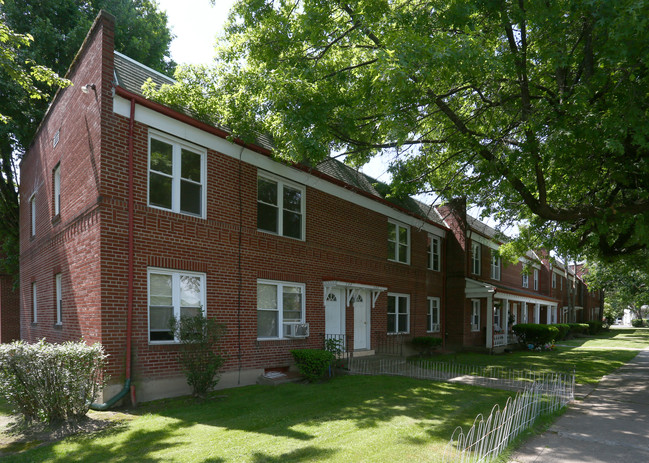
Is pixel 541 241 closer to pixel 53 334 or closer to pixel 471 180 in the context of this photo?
pixel 471 180

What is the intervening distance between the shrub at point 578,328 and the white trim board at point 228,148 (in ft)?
97.9

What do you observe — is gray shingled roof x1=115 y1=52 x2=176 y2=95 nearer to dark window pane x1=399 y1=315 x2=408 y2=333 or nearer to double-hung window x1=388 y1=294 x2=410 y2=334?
double-hung window x1=388 y1=294 x2=410 y2=334

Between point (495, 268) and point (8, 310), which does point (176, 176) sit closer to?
point (8, 310)

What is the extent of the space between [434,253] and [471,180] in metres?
10.8

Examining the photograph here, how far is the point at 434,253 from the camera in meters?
22.8

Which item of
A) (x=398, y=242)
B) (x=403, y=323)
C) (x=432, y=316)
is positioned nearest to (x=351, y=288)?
(x=398, y=242)

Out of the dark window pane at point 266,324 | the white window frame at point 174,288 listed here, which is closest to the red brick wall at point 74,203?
the white window frame at point 174,288

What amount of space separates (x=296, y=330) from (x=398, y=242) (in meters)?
7.98

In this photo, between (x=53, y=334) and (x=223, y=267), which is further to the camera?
(x=53, y=334)

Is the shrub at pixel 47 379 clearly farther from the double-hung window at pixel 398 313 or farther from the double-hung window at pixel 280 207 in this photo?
the double-hung window at pixel 398 313

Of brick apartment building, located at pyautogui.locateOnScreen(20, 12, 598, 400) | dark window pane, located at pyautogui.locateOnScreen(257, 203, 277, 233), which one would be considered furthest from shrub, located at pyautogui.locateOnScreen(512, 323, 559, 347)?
dark window pane, located at pyautogui.locateOnScreen(257, 203, 277, 233)

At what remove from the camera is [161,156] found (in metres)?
10.1

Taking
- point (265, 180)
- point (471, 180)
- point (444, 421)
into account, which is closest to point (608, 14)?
point (471, 180)

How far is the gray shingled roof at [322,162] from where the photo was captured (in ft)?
34.3
